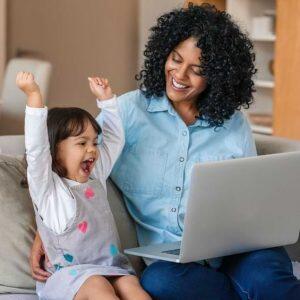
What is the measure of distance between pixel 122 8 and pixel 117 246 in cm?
396

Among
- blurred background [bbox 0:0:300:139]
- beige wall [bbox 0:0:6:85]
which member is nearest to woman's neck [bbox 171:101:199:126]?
blurred background [bbox 0:0:300:139]

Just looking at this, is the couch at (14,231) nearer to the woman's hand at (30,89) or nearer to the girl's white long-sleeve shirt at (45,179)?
the girl's white long-sleeve shirt at (45,179)

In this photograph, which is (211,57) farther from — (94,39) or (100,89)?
(94,39)

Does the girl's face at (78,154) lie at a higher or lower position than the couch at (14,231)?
higher

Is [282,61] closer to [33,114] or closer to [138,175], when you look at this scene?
[138,175]

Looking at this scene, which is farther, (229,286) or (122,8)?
(122,8)

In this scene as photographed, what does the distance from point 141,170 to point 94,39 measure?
3.66m

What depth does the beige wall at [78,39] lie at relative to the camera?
211 inches

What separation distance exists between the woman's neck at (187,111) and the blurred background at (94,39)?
2137 mm

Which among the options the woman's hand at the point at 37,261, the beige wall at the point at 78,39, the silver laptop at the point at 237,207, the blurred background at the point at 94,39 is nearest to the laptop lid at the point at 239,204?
the silver laptop at the point at 237,207

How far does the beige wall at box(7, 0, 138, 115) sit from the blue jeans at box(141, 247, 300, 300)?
3.65m

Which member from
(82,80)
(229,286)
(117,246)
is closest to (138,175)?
(117,246)

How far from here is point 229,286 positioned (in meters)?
1.92

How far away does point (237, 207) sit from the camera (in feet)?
5.85
